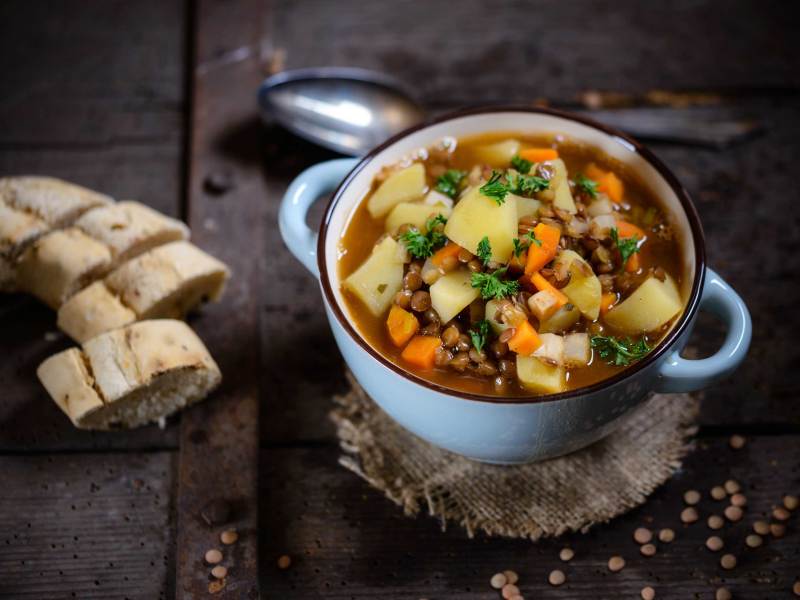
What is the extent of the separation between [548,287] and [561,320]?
0.30ft

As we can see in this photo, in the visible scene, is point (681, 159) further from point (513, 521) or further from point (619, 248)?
point (513, 521)

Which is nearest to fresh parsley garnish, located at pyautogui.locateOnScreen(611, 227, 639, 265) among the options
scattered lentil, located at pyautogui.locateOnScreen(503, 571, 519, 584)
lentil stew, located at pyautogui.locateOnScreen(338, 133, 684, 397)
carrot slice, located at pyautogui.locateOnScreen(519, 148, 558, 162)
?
lentil stew, located at pyautogui.locateOnScreen(338, 133, 684, 397)

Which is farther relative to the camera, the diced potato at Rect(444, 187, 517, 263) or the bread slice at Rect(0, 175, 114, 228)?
the bread slice at Rect(0, 175, 114, 228)

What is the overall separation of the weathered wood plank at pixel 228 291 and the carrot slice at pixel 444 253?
790 millimetres

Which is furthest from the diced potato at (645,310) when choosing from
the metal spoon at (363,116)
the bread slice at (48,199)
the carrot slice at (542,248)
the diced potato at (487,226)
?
the bread slice at (48,199)

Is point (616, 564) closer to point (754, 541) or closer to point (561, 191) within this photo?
point (754, 541)

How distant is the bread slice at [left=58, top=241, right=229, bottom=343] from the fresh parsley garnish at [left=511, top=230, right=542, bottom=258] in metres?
1.04

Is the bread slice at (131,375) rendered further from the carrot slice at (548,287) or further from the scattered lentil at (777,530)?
the scattered lentil at (777,530)

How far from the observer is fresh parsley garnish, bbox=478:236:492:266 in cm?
226

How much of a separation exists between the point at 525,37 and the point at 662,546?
2.21 meters

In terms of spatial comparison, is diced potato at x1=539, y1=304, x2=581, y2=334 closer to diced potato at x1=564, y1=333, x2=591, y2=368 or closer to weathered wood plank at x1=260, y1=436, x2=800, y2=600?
diced potato at x1=564, y1=333, x2=591, y2=368

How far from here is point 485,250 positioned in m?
2.26

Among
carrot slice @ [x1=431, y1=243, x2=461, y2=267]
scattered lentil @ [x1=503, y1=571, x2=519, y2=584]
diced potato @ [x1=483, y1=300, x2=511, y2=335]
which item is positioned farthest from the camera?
scattered lentil @ [x1=503, y1=571, x2=519, y2=584]

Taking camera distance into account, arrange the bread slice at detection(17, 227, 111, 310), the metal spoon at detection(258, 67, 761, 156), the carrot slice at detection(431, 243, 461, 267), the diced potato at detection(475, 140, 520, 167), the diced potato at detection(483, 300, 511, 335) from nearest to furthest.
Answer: the diced potato at detection(483, 300, 511, 335)
the carrot slice at detection(431, 243, 461, 267)
the diced potato at detection(475, 140, 520, 167)
the bread slice at detection(17, 227, 111, 310)
the metal spoon at detection(258, 67, 761, 156)
